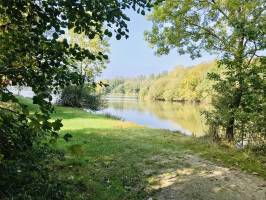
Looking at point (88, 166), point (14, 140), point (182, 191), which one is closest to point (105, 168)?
point (88, 166)

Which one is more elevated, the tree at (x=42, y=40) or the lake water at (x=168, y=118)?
the tree at (x=42, y=40)

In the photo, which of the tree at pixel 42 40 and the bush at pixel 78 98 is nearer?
the tree at pixel 42 40

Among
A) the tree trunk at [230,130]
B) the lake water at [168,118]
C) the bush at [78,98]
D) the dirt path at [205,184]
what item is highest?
the bush at [78,98]

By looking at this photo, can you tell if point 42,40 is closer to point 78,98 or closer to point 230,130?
point 230,130

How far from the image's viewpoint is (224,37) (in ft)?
51.6

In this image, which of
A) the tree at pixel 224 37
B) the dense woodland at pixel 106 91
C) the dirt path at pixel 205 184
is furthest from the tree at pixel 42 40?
the tree at pixel 224 37

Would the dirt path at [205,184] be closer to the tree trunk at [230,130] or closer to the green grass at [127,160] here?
the green grass at [127,160]

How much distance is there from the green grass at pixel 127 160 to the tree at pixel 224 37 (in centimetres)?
249

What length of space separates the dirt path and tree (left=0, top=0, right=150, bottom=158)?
4.18 m

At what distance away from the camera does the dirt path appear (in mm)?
7570

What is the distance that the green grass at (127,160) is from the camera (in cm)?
780

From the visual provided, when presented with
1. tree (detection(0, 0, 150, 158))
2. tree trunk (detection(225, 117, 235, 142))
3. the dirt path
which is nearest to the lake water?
tree trunk (detection(225, 117, 235, 142))

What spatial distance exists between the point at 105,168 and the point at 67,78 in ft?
17.4

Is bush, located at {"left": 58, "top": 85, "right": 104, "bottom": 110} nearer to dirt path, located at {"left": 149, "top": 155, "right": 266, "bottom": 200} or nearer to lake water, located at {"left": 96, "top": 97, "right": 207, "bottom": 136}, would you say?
lake water, located at {"left": 96, "top": 97, "right": 207, "bottom": 136}
